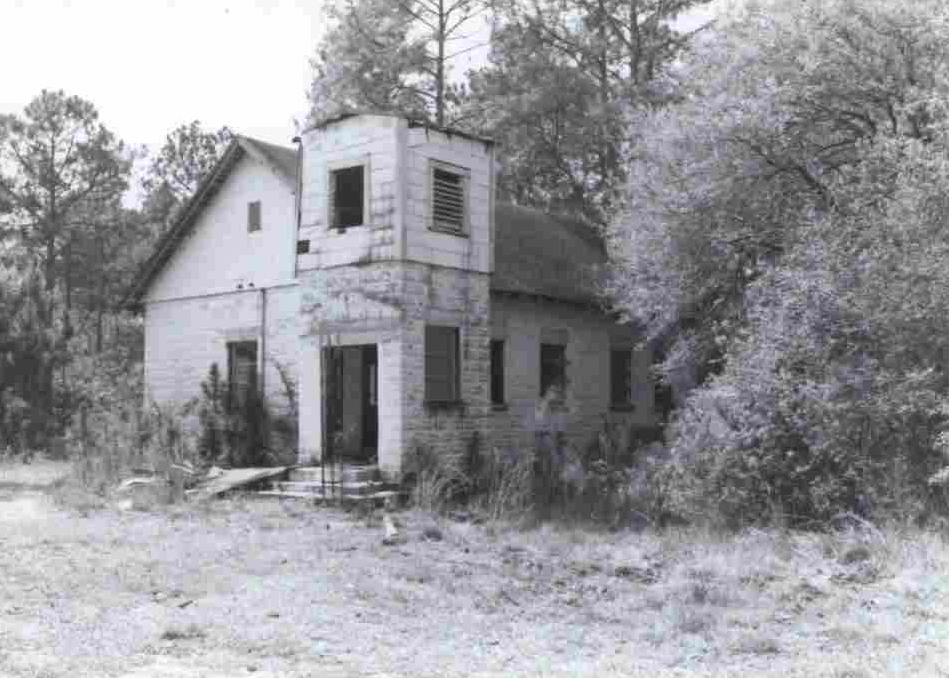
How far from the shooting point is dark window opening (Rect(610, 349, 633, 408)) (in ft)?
80.9

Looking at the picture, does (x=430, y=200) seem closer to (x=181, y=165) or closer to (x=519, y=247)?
(x=519, y=247)

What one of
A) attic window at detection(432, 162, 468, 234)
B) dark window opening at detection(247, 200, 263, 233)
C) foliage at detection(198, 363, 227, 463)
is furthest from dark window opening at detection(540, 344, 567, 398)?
foliage at detection(198, 363, 227, 463)

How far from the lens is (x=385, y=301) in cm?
1822

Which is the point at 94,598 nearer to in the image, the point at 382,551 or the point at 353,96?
the point at 382,551

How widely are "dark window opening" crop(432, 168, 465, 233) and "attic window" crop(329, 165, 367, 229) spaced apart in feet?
4.45

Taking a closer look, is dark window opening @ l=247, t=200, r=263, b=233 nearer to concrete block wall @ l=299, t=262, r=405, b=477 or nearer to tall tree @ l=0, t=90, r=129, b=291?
concrete block wall @ l=299, t=262, r=405, b=477

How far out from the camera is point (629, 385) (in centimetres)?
2466

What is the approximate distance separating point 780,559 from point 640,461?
17.8ft

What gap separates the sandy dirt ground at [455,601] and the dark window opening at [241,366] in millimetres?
6506

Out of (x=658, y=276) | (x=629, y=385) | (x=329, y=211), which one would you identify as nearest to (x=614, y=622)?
(x=658, y=276)

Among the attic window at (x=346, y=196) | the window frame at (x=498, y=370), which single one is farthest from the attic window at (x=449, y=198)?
the window frame at (x=498, y=370)

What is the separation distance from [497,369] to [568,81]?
12.2 m

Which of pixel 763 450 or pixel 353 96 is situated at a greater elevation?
pixel 353 96

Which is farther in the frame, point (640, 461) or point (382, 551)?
point (640, 461)
